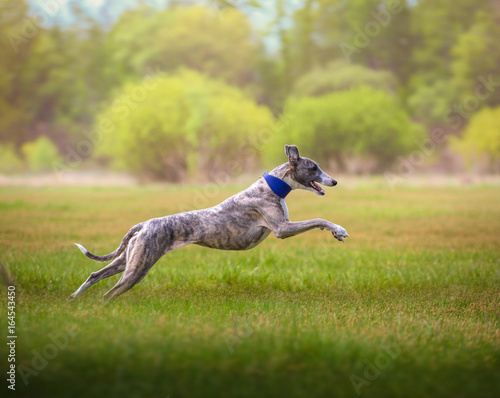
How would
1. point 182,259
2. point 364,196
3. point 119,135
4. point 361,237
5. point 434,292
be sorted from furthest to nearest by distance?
point 119,135, point 364,196, point 361,237, point 182,259, point 434,292

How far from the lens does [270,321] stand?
598 cm

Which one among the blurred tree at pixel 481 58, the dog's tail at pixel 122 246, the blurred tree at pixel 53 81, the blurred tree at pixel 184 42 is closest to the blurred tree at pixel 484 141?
the blurred tree at pixel 481 58

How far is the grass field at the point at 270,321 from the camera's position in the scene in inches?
170

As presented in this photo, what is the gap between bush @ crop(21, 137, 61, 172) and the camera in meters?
53.4

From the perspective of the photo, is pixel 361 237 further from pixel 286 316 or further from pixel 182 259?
pixel 286 316

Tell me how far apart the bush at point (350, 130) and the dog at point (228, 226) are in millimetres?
38121

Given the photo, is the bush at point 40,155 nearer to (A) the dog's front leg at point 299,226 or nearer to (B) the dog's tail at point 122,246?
(B) the dog's tail at point 122,246

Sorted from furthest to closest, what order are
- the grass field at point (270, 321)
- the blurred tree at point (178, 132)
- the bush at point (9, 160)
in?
the bush at point (9, 160)
the blurred tree at point (178, 132)
the grass field at point (270, 321)

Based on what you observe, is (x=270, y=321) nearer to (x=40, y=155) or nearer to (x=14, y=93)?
(x=40, y=155)

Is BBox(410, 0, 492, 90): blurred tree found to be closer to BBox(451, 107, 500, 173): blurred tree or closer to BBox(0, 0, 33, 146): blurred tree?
BBox(451, 107, 500, 173): blurred tree

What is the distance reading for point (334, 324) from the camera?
601 cm

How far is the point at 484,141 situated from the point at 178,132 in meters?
23.3

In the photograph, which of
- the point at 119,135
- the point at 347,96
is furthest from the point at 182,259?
the point at 347,96

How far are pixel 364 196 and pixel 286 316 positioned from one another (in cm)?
2092
